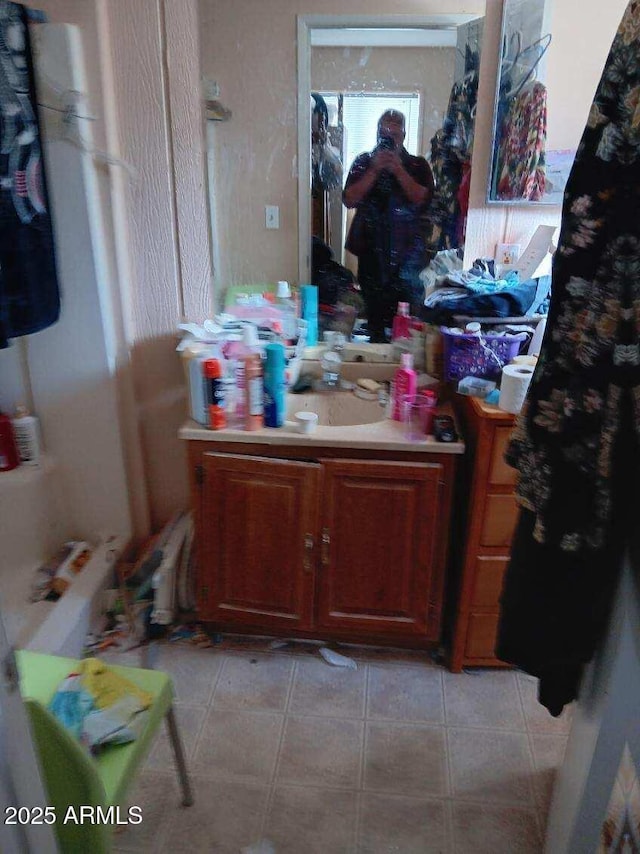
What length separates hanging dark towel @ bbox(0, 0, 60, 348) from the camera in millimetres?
1540

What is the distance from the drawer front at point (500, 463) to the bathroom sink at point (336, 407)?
427mm

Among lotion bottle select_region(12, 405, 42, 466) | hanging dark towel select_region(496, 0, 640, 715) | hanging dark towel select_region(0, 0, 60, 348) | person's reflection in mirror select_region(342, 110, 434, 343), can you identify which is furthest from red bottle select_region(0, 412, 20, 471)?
hanging dark towel select_region(496, 0, 640, 715)

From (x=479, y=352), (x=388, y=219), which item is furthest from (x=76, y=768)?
(x=388, y=219)

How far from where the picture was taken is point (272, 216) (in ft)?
6.34

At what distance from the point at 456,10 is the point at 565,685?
1.72 m

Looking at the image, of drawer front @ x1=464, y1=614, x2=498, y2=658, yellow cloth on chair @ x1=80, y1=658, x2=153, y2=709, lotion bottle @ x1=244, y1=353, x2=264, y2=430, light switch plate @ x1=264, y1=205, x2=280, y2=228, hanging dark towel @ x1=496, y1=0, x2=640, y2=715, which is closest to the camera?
hanging dark towel @ x1=496, y1=0, x2=640, y2=715

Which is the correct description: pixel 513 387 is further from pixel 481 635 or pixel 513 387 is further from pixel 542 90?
pixel 542 90

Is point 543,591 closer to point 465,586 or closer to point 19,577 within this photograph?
point 465,586

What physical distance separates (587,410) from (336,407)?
44.5 inches

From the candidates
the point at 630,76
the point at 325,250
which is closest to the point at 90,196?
the point at 325,250

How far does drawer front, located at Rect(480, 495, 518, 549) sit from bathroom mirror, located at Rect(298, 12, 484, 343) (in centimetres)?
76

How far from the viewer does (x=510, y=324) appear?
69.7 inches

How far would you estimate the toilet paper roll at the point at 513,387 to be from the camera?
1545 mm

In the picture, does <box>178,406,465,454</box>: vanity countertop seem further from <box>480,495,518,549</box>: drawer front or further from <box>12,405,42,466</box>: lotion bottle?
<box>12,405,42,466</box>: lotion bottle
